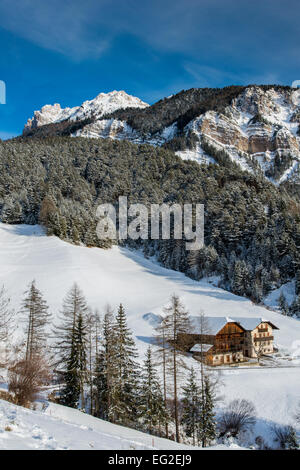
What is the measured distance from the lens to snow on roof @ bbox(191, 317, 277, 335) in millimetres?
44344

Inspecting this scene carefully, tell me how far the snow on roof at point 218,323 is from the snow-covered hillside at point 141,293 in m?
3.88

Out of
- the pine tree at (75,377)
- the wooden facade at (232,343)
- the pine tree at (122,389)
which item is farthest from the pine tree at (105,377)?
the wooden facade at (232,343)

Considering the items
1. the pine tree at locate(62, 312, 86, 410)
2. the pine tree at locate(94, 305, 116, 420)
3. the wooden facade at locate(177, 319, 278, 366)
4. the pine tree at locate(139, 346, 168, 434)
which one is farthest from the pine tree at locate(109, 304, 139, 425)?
the wooden facade at locate(177, 319, 278, 366)

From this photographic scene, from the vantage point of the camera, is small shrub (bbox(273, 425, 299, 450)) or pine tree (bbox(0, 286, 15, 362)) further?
pine tree (bbox(0, 286, 15, 362))

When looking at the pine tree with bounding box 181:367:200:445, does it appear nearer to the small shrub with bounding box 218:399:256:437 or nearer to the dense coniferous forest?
the small shrub with bounding box 218:399:256:437

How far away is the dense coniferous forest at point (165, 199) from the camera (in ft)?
260

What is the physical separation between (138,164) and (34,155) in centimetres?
5165

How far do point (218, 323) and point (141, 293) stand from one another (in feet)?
62.7

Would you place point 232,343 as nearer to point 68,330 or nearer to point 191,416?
point 191,416

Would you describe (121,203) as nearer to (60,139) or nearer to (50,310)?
(60,139)

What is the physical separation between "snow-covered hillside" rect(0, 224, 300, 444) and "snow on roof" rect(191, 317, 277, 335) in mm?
3880

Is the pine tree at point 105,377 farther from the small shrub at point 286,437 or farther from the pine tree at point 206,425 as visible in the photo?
the small shrub at point 286,437

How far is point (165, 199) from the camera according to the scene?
132 m
